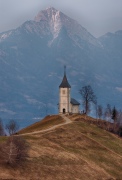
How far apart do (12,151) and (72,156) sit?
19009 mm

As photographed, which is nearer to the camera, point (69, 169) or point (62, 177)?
point (62, 177)

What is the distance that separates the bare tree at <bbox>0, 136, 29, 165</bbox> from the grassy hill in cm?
→ 154

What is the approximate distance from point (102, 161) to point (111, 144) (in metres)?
18.7

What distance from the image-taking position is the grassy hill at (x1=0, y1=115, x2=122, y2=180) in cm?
7625

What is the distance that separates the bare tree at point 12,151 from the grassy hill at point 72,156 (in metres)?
1.54

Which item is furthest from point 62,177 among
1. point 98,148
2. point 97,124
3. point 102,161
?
point 97,124

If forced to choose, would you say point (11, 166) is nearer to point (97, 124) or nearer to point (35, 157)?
point (35, 157)

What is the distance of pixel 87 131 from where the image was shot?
121 m

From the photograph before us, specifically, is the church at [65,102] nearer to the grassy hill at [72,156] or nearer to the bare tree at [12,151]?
the grassy hill at [72,156]

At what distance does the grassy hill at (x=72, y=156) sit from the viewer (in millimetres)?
76250

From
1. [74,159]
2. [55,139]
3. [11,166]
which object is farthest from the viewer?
[55,139]

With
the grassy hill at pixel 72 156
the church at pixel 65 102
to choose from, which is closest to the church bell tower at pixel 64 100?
the church at pixel 65 102

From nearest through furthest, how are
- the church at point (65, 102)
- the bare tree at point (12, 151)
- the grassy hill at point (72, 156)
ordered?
the bare tree at point (12, 151), the grassy hill at point (72, 156), the church at point (65, 102)

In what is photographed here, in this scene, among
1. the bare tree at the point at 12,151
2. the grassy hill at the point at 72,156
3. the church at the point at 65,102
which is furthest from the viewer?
the church at the point at 65,102
